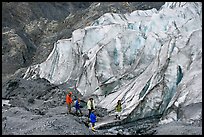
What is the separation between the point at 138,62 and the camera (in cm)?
2536

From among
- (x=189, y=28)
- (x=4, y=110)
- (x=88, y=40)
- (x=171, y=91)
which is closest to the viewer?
(x=171, y=91)

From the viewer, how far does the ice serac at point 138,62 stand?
19734 millimetres

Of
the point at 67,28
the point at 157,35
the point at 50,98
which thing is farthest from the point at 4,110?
the point at 67,28

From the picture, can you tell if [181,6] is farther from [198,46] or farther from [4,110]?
[4,110]

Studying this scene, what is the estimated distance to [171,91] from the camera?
19.9 metres

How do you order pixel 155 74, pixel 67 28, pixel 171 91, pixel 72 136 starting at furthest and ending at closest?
1. pixel 67 28
2. pixel 155 74
3. pixel 171 91
4. pixel 72 136

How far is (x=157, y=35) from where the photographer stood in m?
26.4

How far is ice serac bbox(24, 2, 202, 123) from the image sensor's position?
19.7m

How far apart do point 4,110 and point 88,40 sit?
10.2m

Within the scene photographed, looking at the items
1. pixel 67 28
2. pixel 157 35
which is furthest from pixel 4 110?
pixel 67 28

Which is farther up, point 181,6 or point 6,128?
point 181,6

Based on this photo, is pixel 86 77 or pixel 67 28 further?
pixel 67 28

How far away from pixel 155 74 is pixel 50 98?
9823mm

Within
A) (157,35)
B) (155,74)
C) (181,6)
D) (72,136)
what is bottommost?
(72,136)
